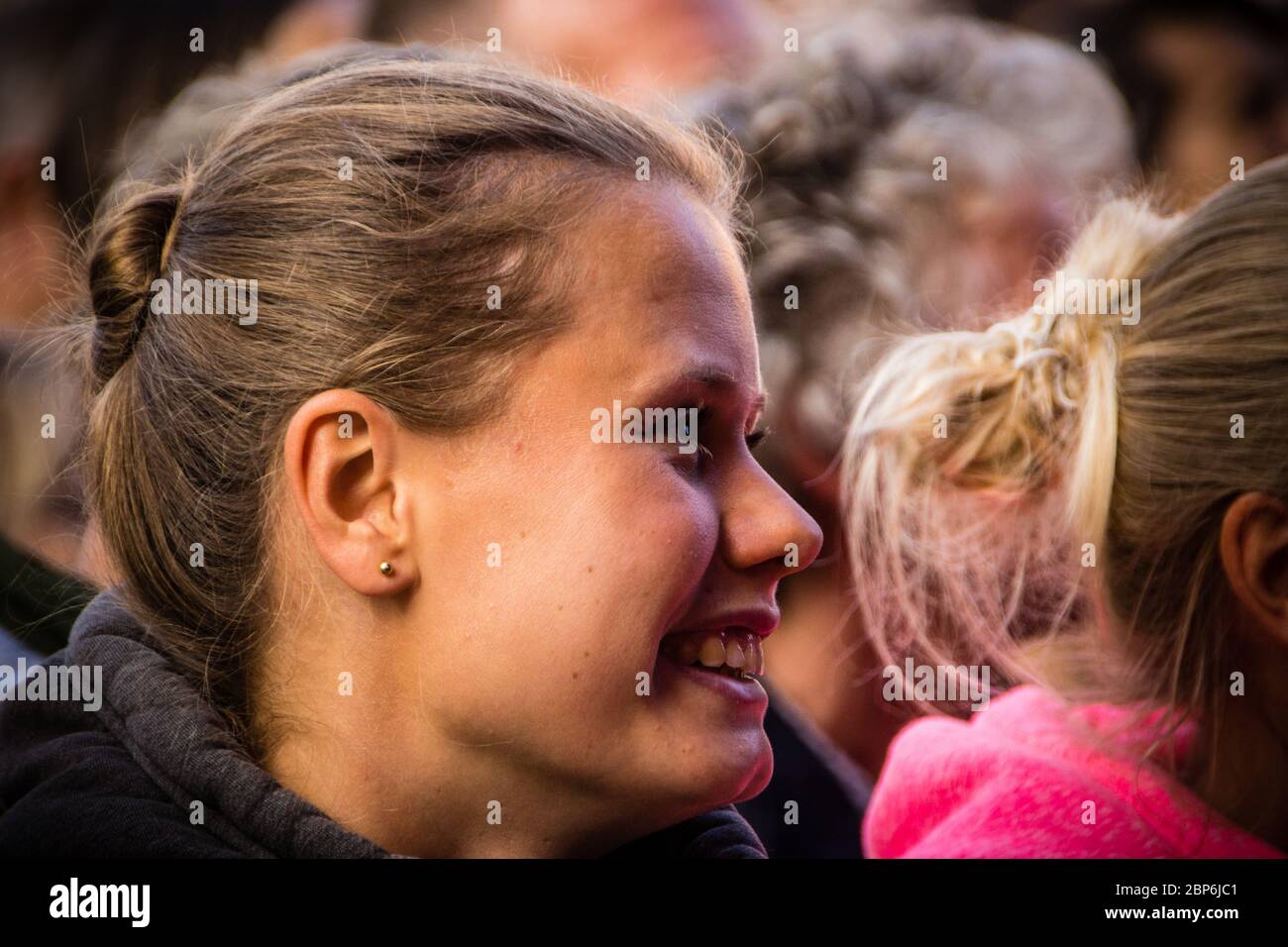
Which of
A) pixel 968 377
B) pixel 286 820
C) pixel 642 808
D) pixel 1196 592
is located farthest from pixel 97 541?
pixel 1196 592

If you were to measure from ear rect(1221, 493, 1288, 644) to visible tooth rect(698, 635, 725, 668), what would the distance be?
0.44 meters

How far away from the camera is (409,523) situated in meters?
0.84

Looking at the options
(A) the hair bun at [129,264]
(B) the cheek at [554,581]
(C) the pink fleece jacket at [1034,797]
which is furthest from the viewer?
(C) the pink fleece jacket at [1034,797]

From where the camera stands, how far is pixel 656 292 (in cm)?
87

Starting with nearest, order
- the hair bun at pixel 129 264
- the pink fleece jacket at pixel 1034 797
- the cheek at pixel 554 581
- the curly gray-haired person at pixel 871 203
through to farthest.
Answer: the cheek at pixel 554 581 < the hair bun at pixel 129 264 < the pink fleece jacket at pixel 1034 797 < the curly gray-haired person at pixel 871 203

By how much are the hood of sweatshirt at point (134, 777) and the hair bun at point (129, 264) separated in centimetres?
18

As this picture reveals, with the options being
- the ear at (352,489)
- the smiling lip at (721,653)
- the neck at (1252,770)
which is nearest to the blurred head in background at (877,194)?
the neck at (1252,770)

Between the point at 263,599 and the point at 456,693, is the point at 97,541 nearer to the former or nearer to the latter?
the point at 263,599

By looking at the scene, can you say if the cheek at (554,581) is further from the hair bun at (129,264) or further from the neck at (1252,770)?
the neck at (1252,770)

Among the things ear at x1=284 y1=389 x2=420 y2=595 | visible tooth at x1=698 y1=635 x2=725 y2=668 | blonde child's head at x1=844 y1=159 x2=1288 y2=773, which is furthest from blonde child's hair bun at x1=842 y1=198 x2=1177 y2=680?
ear at x1=284 y1=389 x2=420 y2=595

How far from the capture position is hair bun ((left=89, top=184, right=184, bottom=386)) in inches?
36.7

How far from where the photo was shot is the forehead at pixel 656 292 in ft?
2.80

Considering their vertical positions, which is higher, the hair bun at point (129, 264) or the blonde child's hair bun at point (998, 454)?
the hair bun at point (129, 264)

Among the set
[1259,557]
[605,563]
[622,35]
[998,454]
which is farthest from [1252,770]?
[622,35]
